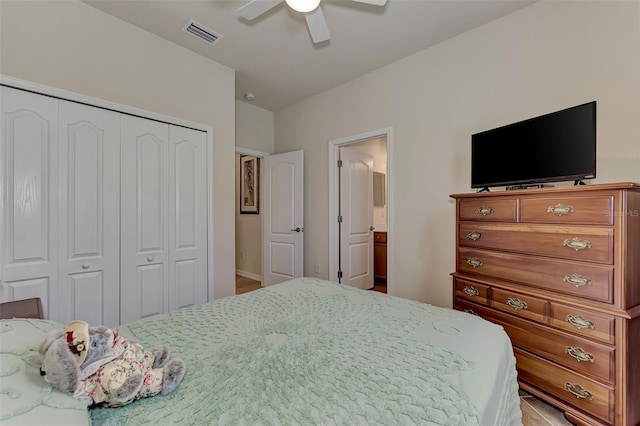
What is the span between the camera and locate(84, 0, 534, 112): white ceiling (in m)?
2.23

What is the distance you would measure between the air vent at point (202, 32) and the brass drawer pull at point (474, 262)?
2.90 meters

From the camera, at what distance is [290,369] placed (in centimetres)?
95

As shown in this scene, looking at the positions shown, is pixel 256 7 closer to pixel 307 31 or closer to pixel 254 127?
pixel 307 31

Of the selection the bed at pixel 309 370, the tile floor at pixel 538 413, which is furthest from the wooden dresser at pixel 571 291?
the bed at pixel 309 370

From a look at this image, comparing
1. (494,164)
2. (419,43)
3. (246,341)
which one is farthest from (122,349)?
(419,43)

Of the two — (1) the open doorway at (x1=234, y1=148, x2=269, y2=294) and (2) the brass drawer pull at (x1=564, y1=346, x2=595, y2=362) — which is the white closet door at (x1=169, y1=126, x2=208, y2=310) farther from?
(2) the brass drawer pull at (x1=564, y1=346, x2=595, y2=362)

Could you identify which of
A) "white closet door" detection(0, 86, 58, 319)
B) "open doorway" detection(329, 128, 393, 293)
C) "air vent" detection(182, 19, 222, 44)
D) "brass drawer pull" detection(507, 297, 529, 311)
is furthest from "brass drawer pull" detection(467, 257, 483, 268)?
"white closet door" detection(0, 86, 58, 319)

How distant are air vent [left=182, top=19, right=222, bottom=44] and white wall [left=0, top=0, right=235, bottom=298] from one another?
312 mm

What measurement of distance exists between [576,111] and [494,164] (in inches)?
22.3

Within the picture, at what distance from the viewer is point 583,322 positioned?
1.50 metres

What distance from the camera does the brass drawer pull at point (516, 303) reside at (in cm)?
174

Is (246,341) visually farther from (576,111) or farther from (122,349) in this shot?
(576,111)

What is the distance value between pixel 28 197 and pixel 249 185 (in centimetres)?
336

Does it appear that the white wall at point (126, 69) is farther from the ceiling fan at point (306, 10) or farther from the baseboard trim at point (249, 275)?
the baseboard trim at point (249, 275)
